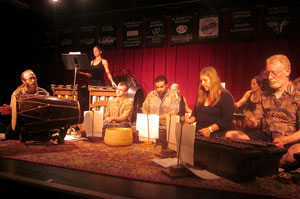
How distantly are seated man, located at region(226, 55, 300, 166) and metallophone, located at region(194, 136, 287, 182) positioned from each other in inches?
14.4

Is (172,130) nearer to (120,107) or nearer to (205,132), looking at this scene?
(205,132)

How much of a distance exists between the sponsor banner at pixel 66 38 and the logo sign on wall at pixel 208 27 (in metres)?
4.36

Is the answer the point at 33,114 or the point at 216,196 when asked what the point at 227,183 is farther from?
the point at 33,114

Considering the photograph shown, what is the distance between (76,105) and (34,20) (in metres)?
6.10

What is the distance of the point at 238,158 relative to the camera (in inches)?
78.9

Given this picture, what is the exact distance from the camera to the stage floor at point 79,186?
1815 millimetres

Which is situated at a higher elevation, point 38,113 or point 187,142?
point 38,113

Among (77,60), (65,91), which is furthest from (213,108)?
(65,91)

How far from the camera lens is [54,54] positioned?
8328 millimetres

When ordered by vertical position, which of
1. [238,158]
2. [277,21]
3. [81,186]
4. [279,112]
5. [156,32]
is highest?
[156,32]

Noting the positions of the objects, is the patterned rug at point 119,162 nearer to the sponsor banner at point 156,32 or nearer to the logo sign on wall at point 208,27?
the logo sign on wall at point 208,27

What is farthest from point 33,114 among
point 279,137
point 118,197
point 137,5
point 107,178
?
point 137,5

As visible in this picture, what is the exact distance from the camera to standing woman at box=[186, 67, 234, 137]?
303 centimetres

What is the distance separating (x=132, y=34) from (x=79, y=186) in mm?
5899
